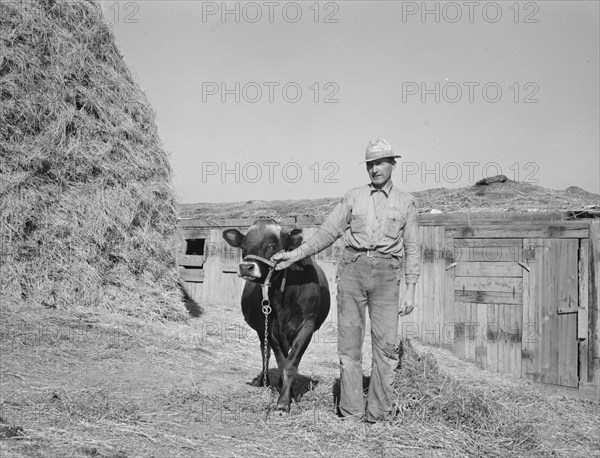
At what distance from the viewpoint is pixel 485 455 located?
4.74 meters

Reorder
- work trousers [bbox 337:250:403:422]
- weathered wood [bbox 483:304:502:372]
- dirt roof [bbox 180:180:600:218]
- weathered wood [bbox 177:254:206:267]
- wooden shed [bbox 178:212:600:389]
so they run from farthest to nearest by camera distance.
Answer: weathered wood [bbox 177:254:206:267]
dirt roof [bbox 180:180:600:218]
weathered wood [bbox 483:304:502:372]
wooden shed [bbox 178:212:600:389]
work trousers [bbox 337:250:403:422]

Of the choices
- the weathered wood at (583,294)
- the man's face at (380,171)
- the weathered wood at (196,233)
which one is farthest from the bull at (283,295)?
the weathered wood at (196,233)

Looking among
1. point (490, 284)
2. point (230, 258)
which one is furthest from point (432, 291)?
point (230, 258)

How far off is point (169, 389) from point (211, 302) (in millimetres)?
8992

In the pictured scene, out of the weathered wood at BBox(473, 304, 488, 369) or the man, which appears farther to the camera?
the weathered wood at BBox(473, 304, 488, 369)

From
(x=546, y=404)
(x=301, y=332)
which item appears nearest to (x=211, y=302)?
(x=546, y=404)

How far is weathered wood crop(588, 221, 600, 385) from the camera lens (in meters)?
9.70

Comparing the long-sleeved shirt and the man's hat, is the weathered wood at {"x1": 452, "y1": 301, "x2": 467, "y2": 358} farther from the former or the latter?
the man's hat

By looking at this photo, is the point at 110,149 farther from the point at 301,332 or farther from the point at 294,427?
the point at 294,427

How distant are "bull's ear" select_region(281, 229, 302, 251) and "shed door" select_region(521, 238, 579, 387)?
20.6 ft

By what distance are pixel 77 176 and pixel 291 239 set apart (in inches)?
213

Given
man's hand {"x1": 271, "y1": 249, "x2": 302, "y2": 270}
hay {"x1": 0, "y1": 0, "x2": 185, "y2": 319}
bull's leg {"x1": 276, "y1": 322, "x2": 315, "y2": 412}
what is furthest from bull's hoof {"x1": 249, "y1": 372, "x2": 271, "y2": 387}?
hay {"x1": 0, "y1": 0, "x2": 185, "y2": 319}

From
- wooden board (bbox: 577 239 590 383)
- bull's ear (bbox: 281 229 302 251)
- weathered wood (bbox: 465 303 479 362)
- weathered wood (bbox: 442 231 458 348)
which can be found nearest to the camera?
bull's ear (bbox: 281 229 302 251)

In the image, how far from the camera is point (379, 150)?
16.9 ft
